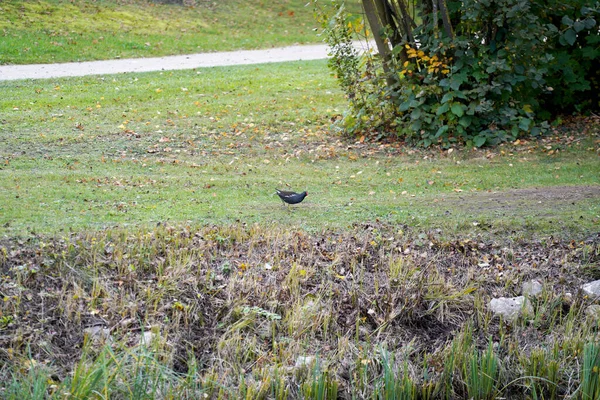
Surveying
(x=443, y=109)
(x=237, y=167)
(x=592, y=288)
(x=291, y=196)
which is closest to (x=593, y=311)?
(x=592, y=288)

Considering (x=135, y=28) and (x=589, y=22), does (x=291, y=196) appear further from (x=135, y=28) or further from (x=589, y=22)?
(x=135, y=28)

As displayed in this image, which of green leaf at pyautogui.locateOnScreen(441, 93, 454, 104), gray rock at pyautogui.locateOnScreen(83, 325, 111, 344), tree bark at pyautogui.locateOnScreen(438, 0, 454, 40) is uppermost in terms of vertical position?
tree bark at pyautogui.locateOnScreen(438, 0, 454, 40)

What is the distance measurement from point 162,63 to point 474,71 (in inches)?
382

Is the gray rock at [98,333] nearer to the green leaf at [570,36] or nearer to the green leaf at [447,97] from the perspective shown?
the green leaf at [447,97]

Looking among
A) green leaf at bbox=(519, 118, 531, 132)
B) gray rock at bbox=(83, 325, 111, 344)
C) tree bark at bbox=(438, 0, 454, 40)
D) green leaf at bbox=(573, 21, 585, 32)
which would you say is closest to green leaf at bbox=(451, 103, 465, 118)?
green leaf at bbox=(519, 118, 531, 132)

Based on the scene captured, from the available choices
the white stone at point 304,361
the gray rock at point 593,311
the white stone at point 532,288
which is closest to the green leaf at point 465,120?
the white stone at point 532,288

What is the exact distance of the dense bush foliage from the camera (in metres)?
10.7

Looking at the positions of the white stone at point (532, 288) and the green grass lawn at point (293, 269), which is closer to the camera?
the green grass lawn at point (293, 269)

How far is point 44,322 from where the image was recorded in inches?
208

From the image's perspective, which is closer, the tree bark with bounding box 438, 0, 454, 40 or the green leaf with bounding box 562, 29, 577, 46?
the tree bark with bounding box 438, 0, 454, 40

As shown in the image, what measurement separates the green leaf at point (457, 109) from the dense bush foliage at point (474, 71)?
0.02m

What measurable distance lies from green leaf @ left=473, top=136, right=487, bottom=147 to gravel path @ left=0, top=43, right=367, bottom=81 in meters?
4.72

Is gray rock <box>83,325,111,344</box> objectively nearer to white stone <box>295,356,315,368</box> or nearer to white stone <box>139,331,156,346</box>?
white stone <box>139,331,156,346</box>

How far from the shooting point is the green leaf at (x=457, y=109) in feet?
34.8
